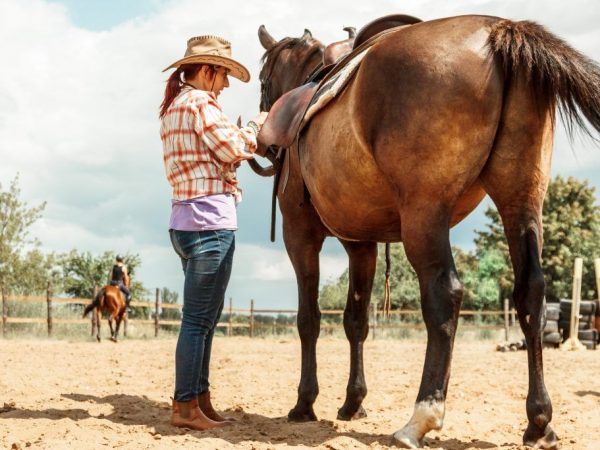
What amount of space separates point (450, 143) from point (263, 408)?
2836mm

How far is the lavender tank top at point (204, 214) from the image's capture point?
4.14 m

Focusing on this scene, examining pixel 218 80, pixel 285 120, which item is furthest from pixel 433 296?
pixel 218 80

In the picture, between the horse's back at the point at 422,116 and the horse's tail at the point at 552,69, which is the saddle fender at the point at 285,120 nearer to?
the horse's back at the point at 422,116

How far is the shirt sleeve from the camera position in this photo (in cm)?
411

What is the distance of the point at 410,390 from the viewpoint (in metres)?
6.55

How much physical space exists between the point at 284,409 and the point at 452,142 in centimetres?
277

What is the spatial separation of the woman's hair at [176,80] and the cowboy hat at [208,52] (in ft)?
→ 0.18

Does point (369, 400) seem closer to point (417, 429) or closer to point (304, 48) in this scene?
point (417, 429)

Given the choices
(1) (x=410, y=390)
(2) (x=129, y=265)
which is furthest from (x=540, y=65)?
(2) (x=129, y=265)

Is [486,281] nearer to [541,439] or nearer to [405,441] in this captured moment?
[541,439]

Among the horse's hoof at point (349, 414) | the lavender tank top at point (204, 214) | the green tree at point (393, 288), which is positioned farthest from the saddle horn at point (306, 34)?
the green tree at point (393, 288)

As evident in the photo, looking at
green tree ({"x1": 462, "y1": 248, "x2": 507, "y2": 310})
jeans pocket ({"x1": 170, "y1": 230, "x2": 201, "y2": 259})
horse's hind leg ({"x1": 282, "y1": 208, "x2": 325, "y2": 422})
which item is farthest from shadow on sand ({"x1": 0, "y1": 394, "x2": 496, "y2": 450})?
green tree ({"x1": 462, "y1": 248, "x2": 507, "y2": 310})

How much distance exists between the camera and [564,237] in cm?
3772

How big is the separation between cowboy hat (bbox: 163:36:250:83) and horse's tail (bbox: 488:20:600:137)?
160 cm
